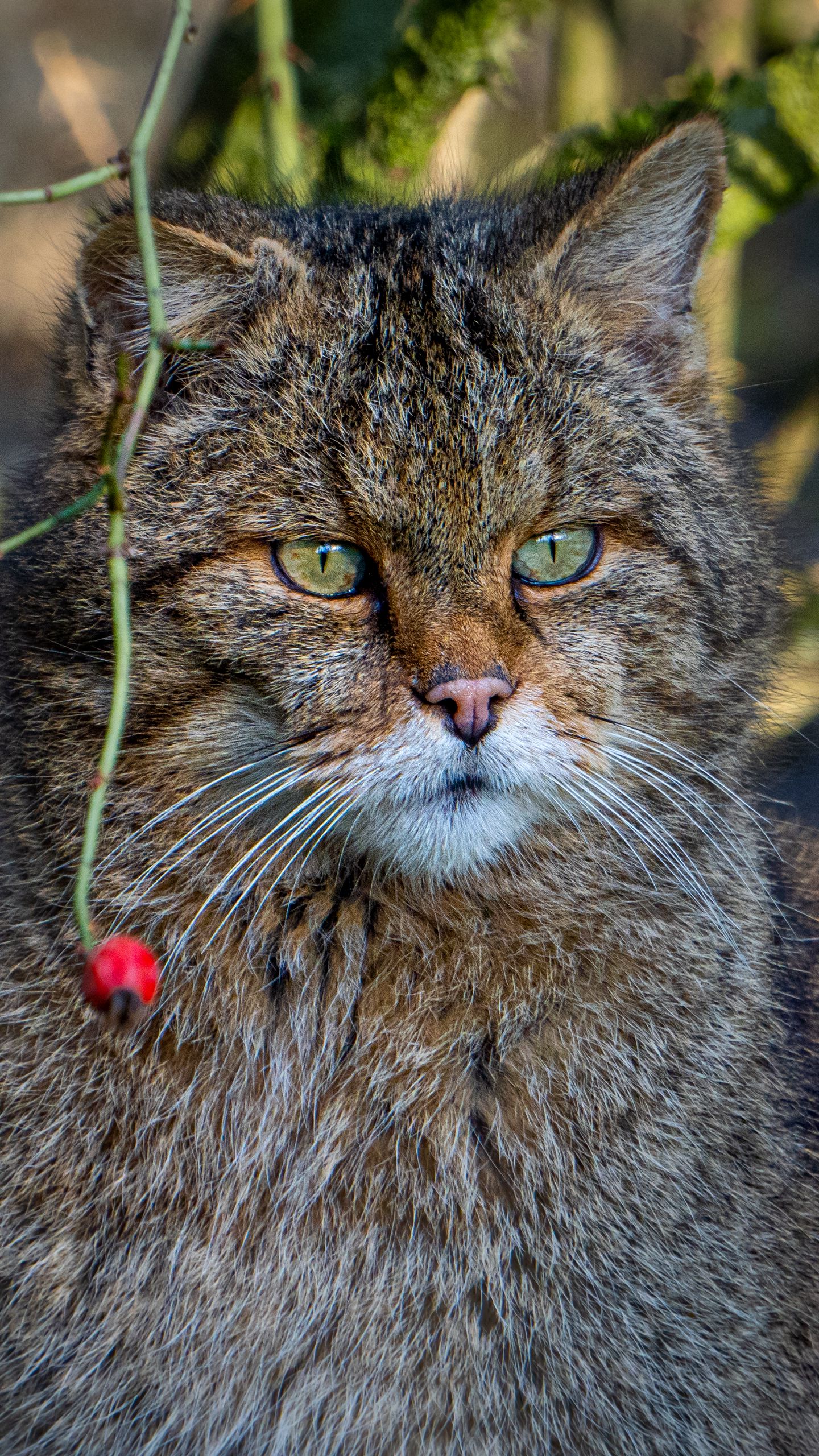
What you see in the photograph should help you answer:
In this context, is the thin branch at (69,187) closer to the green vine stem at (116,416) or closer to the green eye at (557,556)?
the green vine stem at (116,416)

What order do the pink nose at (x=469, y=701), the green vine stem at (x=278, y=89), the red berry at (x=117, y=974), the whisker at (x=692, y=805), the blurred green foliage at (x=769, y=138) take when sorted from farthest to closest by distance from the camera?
the blurred green foliage at (x=769, y=138) → the green vine stem at (x=278, y=89) → the whisker at (x=692, y=805) → the pink nose at (x=469, y=701) → the red berry at (x=117, y=974)

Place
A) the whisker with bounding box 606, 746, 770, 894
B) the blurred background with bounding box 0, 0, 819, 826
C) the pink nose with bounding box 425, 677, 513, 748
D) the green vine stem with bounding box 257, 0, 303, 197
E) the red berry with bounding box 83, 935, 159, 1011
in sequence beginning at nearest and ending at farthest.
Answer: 1. the red berry with bounding box 83, 935, 159, 1011
2. the pink nose with bounding box 425, 677, 513, 748
3. the whisker with bounding box 606, 746, 770, 894
4. the blurred background with bounding box 0, 0, 819, 826
5. the green vine stem with bounding box 257, 0, 303, 197

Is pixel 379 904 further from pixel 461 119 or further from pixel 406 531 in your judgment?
pixel 461 119

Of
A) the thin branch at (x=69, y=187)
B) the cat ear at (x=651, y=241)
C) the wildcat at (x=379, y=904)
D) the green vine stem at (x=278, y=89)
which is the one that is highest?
the green vine stem at (x=278, y=89)

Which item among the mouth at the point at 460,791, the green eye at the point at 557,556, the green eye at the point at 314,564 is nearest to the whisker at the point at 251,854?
the mouth at the point at 460,791

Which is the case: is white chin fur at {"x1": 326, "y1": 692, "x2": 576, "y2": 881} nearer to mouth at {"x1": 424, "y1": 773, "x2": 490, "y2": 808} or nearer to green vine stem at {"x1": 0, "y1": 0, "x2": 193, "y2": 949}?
mouth at {"x1": 424, "y1": 773, "x2": 490, "y2": 808}

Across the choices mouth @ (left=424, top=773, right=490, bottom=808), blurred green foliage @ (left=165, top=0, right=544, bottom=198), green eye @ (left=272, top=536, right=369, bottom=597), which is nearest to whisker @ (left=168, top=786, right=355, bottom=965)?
mouth @ (left=424, top=773, right=490, bottom=808)

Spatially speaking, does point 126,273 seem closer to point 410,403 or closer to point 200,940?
point 410,403

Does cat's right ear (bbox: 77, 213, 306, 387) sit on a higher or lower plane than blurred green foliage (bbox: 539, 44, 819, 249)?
lower
